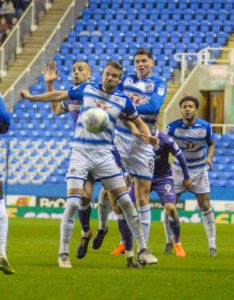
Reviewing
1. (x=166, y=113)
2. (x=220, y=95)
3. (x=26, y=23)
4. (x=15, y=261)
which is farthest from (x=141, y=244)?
(x=26, y=23)

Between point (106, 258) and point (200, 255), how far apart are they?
61.2 inches

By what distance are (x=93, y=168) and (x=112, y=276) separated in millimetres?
1349

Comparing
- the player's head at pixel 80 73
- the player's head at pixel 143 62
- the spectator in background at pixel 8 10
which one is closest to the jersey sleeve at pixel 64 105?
the player's head at pixel 80 73

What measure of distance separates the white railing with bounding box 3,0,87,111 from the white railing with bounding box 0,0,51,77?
0.95 meters

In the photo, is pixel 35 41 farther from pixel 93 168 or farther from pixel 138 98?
pixel 93 168

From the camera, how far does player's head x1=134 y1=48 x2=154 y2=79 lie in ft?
42.5

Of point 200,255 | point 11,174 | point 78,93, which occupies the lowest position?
point 11,174

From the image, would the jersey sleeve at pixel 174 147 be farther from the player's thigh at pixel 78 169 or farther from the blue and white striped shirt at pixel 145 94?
the player's thigh at pixel 78 169

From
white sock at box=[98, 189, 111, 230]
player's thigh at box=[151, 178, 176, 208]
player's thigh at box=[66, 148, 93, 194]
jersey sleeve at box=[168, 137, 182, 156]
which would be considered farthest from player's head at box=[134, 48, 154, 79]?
player's thigh at box=[66, 148, 93, 194]

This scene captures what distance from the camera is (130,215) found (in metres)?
11.4

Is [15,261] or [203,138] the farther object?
[203,138]

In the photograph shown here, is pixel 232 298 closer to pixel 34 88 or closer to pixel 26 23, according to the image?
pixel 34 88

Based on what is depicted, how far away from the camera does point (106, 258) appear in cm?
1337

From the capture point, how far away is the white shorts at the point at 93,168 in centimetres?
1119
